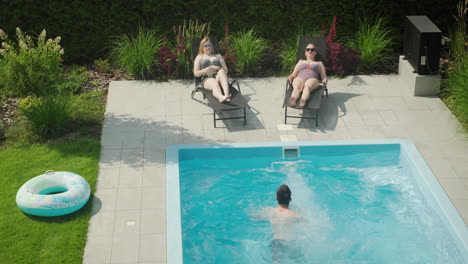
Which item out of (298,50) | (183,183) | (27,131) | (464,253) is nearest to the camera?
(464,253)

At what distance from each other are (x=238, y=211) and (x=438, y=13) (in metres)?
6.95

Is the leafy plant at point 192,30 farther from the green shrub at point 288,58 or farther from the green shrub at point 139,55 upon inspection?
the green shrub at point 288,58

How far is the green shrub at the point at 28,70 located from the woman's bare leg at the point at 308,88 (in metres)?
4.46

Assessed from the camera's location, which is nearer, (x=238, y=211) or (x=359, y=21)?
(x=238, y=211)

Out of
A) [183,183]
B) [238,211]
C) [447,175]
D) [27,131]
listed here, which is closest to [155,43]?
[27,131]

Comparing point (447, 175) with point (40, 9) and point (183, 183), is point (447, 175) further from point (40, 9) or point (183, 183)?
point (40, 9)

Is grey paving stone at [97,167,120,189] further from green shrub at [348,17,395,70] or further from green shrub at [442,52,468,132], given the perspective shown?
green shrub at [348,17,395,70]

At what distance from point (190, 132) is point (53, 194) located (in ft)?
8.87

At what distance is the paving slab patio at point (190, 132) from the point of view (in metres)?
8.00

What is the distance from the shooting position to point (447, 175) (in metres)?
9.14

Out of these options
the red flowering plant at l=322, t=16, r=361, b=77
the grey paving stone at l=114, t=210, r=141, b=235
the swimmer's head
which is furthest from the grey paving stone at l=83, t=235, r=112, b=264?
the red flowering plant at l=322, t=16, r=361, b=77

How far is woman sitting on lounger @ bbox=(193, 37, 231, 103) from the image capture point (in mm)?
11039

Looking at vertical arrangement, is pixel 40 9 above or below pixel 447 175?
above

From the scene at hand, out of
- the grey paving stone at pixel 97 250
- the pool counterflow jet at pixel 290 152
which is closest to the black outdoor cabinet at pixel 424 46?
the pool counterflow jet at pixel 290 152
